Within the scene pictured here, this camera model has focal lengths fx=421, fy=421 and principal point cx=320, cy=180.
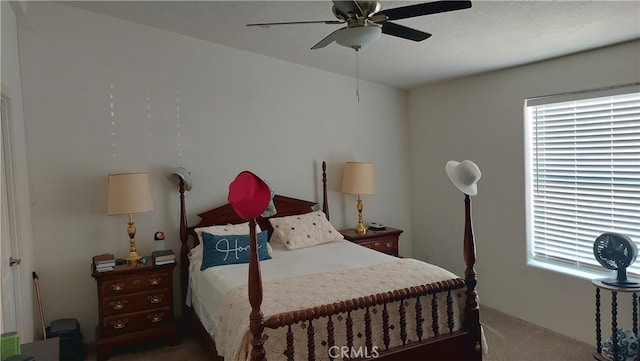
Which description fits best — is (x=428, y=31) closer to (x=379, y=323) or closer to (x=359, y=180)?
(x=359, y=180)

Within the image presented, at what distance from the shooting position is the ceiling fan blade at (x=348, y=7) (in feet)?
6.46

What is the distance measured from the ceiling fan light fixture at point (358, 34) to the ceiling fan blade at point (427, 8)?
10cm

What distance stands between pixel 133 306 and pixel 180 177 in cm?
112

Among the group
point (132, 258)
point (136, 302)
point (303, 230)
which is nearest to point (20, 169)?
point (132, 258)

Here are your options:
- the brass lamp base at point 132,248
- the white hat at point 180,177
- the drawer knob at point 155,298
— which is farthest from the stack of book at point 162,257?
the white hat at point 180,177

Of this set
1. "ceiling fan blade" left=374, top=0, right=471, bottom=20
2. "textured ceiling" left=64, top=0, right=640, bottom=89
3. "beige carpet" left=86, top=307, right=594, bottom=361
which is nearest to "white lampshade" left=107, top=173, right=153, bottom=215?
"beige carpet" left=86, top=307, right=594, bottom=361

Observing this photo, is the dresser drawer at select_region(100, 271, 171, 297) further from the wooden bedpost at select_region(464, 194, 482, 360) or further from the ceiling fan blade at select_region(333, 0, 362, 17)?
the ceiling fan blade at select_region(333, 0, 362, 17)

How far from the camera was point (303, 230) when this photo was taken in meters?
3.93

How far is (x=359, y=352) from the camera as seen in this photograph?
2.29 metres

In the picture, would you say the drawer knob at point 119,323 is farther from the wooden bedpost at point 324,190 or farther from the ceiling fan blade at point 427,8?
the ceiling fan blade at point 427,8

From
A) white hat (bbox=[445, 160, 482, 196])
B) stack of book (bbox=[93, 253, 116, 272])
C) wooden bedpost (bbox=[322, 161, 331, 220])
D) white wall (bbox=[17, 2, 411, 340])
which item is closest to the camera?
white hat (bbox=[445, 160, 482, 196])

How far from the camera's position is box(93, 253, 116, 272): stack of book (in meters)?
3.26

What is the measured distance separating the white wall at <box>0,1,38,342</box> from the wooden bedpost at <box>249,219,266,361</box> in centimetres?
202

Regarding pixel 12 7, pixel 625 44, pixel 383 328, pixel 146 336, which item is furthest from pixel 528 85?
pixel 12 7
